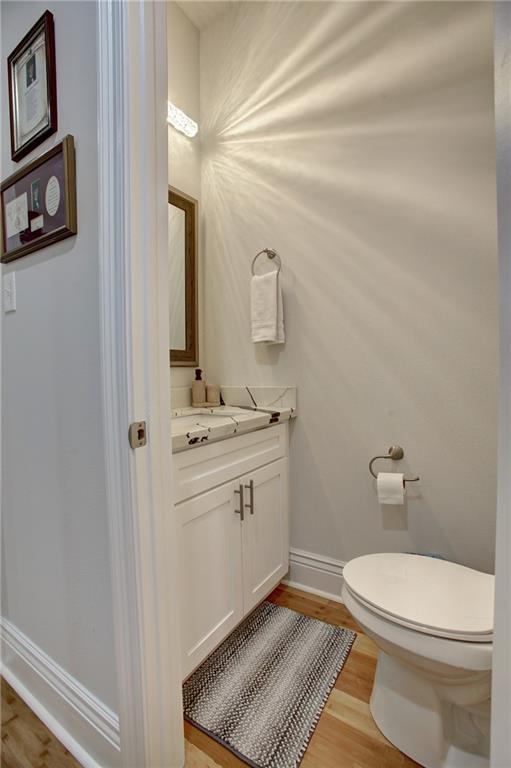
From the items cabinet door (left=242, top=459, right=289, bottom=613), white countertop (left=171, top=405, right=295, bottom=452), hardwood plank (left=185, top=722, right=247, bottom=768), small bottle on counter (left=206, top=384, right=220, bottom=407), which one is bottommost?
hardwood plank (left=185, top=722, right=247, bottom=768)

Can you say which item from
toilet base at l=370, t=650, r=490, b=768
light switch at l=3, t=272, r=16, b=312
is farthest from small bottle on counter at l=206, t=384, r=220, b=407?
toilet base at l=370, t=650, r=490, b=768

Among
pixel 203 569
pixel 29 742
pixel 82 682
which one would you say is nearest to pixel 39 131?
pixel 203 569

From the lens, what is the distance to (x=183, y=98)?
1850 millimetres

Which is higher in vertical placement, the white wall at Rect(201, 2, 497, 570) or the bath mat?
the white wall at Rect(201, 2, 497, 570)

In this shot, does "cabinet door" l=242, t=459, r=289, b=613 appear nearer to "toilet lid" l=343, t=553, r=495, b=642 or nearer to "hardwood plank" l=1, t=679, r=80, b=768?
"toilet lid" l=343, t=553, r=495, b=642

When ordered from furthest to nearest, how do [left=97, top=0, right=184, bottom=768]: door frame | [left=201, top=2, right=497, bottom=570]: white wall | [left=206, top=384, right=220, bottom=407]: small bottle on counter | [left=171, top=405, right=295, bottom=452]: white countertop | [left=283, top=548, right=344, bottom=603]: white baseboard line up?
1. [left=206, top=384, right=220, bottom=407]: small bottle on counter
2. [left=283, top=548, right=344, bottom=603]: white baseboard
3. [left=201, top=2, right=497, bottom=570]: white wall
4. [left=171, top=405, right=295, bottom=452]: white countertop
5. [left=97, top=0, right=184, bottom=768]: door frame

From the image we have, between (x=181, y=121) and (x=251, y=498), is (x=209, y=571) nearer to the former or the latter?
(x=251, y=498)

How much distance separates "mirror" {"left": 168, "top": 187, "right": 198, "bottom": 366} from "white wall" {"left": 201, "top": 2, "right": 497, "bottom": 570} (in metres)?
0.19

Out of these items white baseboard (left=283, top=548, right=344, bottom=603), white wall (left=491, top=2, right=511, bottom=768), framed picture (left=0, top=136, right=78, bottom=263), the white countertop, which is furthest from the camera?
white baseboard (left=283, top=548, right=344, bottom=603)

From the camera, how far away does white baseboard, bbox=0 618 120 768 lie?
869 millimetres

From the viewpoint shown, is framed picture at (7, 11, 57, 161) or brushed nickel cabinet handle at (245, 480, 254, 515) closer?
framed picture at (7, 11, 57, 161)

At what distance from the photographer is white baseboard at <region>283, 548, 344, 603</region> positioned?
1.59m

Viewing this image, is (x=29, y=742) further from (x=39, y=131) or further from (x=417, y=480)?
(x=39, y=131)

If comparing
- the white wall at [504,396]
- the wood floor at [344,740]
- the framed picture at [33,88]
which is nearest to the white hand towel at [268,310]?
the framed picture at [33,88]
